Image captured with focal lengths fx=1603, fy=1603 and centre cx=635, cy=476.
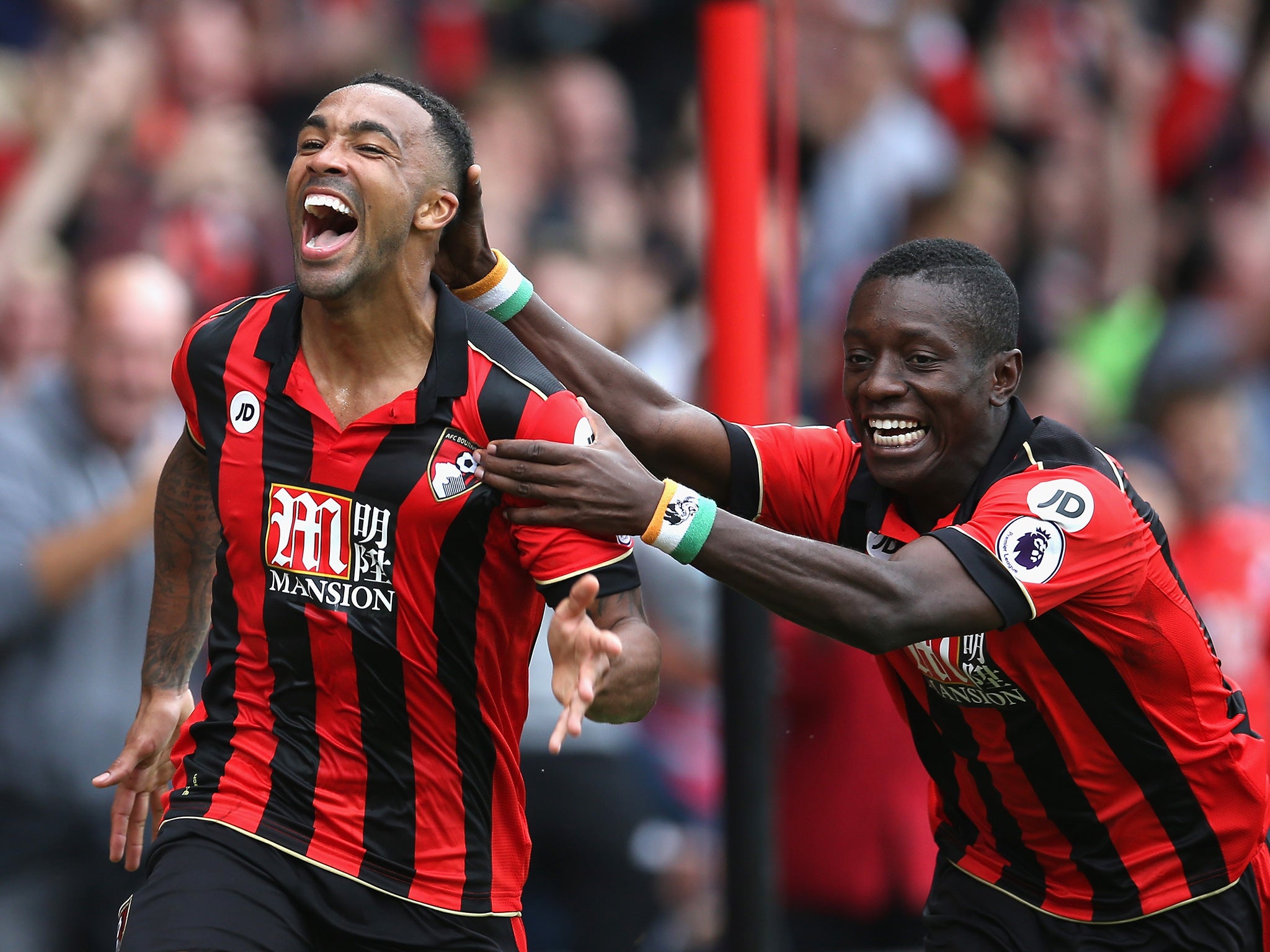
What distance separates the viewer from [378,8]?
6.57 m

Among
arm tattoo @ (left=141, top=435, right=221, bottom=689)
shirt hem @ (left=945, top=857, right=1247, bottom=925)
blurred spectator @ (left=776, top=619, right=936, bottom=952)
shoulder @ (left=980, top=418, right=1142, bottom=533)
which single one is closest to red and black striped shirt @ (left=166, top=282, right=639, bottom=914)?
arm tattoo @ (left=141, top=435, right=221, bottom=689)

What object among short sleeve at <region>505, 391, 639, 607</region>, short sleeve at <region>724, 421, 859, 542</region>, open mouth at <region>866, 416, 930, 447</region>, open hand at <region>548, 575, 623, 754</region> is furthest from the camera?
A: short sleeve at <region>724, 421, 859, 542</region>

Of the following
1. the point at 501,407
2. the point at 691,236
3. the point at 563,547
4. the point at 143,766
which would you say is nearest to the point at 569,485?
the point at 563,547

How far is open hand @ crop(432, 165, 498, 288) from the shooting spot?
12.0ft

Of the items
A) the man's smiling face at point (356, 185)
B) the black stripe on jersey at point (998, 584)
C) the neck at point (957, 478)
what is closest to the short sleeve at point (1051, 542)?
the black stripe on jersey at point (998, 584)

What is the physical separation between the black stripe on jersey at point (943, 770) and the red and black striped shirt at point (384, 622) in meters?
0.85

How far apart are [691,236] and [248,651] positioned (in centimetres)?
407

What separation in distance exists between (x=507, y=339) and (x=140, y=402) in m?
2.34

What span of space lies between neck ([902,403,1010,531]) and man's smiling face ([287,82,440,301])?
4.12ft

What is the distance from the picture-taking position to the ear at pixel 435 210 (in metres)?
3.35

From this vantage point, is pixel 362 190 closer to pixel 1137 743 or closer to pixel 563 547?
pixel 563 547

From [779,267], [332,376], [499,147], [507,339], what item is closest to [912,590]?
[507,339]

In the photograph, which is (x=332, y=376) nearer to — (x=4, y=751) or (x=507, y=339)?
(x=507, y=339)

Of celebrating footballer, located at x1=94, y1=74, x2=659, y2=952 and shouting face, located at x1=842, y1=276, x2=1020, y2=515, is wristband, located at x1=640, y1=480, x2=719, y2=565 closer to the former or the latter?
celebrating footballer, located at x1=94, y1=74, x2=659, y2=952
